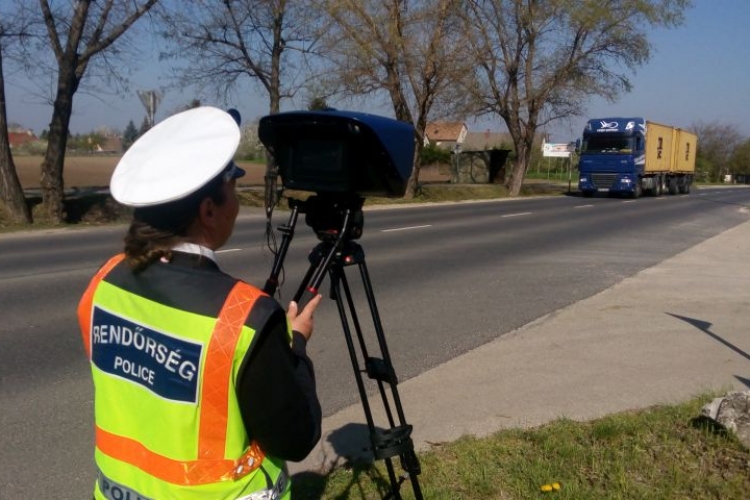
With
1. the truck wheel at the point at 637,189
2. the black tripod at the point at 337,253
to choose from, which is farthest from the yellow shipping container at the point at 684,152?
the black tripod at the point at 337,253

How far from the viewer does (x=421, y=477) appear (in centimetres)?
388

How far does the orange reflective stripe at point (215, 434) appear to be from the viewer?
1688 mm

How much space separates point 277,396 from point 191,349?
0.70ft

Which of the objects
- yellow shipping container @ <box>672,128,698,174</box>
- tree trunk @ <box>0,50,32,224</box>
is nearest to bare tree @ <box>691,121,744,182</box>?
yellow shipping container @ <box>672,128,698,174</box>

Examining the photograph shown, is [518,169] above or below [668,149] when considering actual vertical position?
below

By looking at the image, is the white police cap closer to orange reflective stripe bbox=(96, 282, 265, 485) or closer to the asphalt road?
orange reflective stripe bbox=(96, 282, 265, 485)

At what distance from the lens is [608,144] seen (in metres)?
34.8

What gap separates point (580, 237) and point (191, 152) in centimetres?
1605

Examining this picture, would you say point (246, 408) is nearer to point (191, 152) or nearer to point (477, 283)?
point (191, 152)

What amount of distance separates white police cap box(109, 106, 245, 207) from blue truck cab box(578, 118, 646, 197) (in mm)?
34078

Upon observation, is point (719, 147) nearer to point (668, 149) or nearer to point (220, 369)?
point (668, 149)

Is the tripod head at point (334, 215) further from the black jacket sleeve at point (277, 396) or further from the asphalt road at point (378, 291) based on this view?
the asphalt road at point (378, 291)

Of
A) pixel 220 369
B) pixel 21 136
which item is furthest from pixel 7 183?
pixel 21 136

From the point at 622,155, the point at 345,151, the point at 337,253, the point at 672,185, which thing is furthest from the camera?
the point at 672,185
